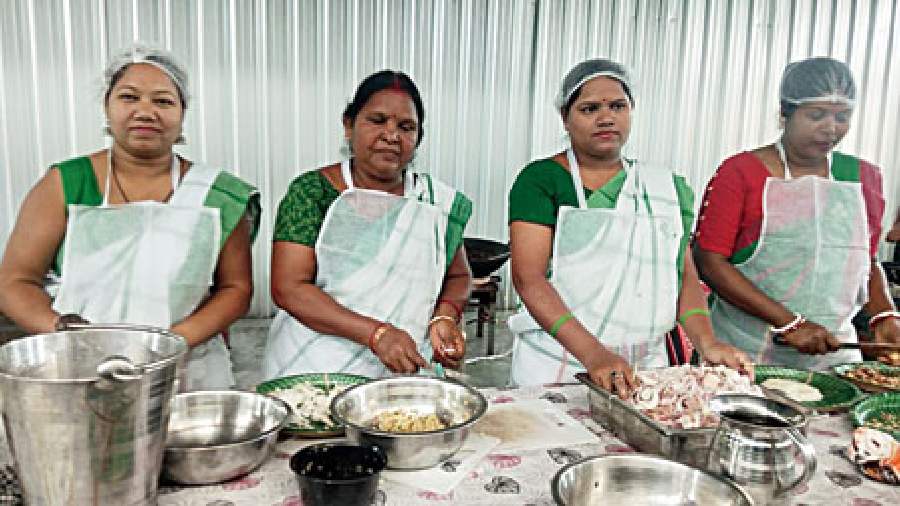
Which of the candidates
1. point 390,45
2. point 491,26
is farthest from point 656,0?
point 390,45

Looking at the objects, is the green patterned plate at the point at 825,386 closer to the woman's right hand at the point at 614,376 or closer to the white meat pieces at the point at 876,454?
the white meat pieces at the point at 876,454

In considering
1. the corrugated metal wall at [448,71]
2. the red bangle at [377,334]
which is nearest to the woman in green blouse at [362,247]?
the red bangle at [377,334]

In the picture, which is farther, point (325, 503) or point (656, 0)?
point (656, 0)

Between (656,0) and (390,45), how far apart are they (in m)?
2.48

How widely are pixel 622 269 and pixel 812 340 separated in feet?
2.23

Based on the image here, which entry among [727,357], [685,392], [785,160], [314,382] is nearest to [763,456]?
[685,392]

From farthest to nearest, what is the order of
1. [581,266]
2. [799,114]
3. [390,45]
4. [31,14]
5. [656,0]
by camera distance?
1. [656,0]
2. [390,45]
3. [31,14]
4. [799,114]
5. [581,266]

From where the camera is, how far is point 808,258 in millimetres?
2531

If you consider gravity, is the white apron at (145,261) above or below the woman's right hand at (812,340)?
above

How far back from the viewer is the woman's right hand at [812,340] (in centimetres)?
230

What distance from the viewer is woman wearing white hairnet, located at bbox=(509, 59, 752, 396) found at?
223 cm

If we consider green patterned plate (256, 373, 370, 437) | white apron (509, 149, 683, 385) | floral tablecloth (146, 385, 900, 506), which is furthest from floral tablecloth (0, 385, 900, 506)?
white apron (509, 149, 683, 385)

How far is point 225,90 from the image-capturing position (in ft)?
17.9

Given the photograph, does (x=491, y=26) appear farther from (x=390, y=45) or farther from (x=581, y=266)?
(x=581, y=266)
